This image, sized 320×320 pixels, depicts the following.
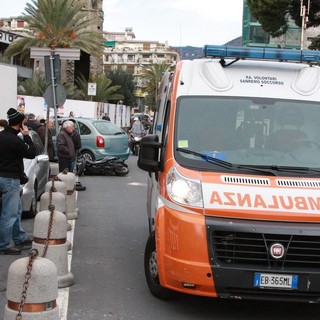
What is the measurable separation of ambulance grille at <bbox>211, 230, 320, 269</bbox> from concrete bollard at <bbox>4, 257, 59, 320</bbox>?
1.55 meters

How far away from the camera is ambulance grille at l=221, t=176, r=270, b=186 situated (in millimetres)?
5211

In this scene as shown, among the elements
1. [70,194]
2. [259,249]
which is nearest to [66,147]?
[70,194]

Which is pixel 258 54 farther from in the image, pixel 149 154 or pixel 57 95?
pixel 57 95

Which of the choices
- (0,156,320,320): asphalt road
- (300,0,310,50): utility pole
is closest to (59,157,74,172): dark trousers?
(0,156,320,320): asphalt road

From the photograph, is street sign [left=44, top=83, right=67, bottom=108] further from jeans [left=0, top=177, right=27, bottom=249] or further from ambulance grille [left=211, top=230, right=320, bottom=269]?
ambulance grille [left=211, top=230, right=320, bottom=269]

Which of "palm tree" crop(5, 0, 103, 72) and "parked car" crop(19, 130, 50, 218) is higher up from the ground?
"palm tree" crop(5, 0, 103, 72)

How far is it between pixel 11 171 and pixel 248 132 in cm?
313

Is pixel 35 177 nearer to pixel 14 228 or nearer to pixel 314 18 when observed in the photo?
pixel 14 228

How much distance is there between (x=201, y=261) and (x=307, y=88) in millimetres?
2275

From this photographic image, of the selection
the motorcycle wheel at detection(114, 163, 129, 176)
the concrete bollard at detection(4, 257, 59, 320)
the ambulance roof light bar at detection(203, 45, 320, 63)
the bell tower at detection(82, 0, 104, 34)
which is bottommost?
the motorcycle wheel at detection(114, 163, 129, 176)

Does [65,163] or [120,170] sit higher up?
[65,163]

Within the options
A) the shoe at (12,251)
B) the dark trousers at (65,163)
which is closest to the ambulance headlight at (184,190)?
the shoe at (12,251)

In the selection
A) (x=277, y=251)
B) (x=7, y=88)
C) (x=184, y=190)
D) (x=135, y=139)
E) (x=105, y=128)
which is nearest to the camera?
(x=277, y=251)

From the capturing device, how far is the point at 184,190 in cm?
523
